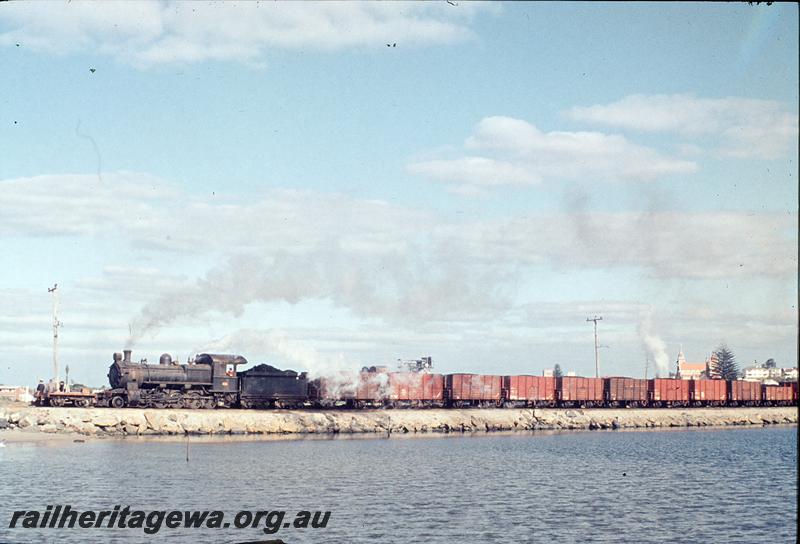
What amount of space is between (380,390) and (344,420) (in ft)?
26.3

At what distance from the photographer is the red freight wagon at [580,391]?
9344cm

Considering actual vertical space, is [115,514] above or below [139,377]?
below

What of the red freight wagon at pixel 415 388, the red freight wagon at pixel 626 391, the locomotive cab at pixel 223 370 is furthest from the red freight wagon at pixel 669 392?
the locomotive cab at pixel 223 370

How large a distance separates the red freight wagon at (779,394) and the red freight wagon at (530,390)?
36.5 m

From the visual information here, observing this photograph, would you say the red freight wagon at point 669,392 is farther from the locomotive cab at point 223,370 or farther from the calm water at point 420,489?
the locomotive cab at point 223,370

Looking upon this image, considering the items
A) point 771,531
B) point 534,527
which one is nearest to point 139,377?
point 534,527

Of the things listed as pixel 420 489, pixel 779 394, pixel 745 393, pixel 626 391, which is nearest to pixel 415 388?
pixel 626 391

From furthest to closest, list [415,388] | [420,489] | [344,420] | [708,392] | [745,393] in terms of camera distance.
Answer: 1. [745,393]
2. [708,392]
3. [415,388]
4. [344,420]
5. [420,489]

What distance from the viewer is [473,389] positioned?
87938mm

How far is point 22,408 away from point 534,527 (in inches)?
1871

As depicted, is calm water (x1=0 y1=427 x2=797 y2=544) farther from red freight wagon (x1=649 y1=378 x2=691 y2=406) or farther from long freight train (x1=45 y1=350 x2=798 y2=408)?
red freight wagon (x1=649 y1=378 x2=691 y2=406)

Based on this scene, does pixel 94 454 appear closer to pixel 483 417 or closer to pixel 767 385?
pixel 483 417

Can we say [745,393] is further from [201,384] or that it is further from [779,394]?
[201,384]

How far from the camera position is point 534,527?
33.1 meters
